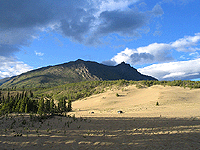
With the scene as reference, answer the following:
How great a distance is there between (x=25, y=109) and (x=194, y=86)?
61.2 m

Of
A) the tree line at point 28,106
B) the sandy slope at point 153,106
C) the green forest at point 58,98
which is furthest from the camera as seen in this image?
the green forest at point 58,98

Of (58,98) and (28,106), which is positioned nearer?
(28,106)

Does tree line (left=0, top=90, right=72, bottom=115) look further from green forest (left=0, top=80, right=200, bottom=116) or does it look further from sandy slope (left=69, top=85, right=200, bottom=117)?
sandy slope (left=69, top=85, right=200, bottom=117)

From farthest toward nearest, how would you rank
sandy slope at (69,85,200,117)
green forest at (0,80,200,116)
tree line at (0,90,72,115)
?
green forest at (0,80,200,116), tree line at (0,90,72,115), sandy slope at (69,85,200,117)

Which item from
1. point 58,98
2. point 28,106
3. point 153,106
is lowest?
point 58,98

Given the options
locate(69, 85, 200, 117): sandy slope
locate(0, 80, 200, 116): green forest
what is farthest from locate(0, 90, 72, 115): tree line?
locate(69, 85, 200, 117): sandy slope

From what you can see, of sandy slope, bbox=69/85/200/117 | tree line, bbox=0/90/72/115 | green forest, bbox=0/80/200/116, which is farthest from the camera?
green forest, bbox=0/80/200/116

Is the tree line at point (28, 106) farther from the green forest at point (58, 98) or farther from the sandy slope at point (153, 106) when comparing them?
the sandy slope at point (153, 106)

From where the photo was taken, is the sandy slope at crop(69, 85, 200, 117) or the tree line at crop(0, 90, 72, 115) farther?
the tree line at crop(0, 90, 72, 115)

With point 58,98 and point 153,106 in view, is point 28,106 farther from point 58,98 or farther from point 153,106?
point 58,98

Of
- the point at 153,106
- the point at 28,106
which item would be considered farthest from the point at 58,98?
the point at 153,106

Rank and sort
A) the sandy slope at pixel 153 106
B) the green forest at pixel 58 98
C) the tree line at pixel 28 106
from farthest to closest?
the green forest at pixel 58 98
the tree line at pixel 28 106
the sandy slope at pixel 153 106

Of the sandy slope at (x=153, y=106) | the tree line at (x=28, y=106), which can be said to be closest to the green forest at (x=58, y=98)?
the tree line at (x=28, y=106)

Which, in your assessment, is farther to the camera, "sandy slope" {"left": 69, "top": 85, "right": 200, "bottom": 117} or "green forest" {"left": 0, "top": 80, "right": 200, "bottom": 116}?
"green forest" {"left": 0, "top": 80, "right": 200, "bottom": 116}
